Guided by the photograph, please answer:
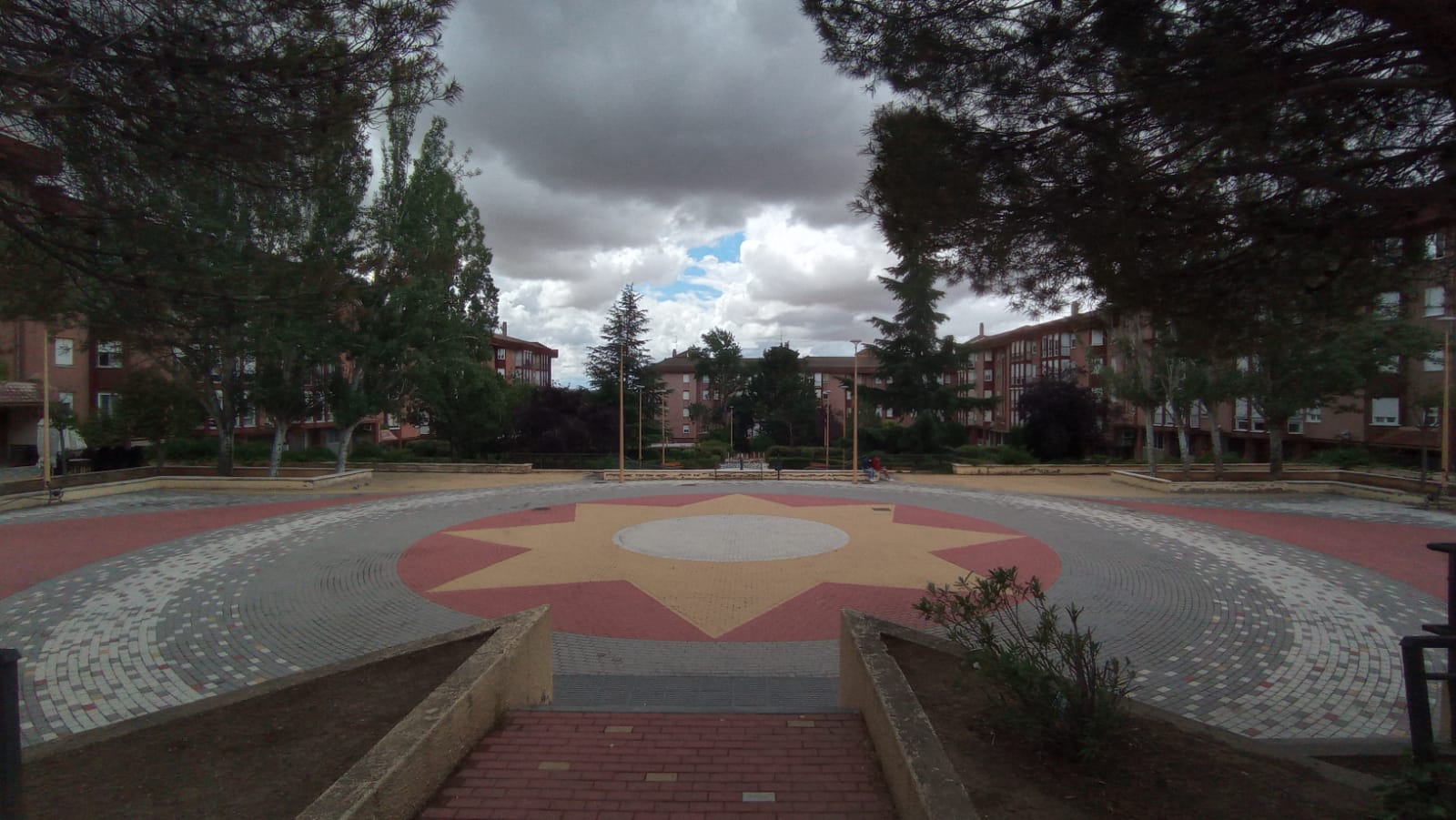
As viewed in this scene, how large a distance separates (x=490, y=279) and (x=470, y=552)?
82.3 ft

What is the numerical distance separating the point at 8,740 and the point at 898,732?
4318 mm

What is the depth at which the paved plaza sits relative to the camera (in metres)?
7.49

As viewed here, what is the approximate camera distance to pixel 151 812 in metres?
3.82

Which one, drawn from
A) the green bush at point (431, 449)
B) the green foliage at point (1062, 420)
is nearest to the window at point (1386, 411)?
the green foliage at point (1062, 420)

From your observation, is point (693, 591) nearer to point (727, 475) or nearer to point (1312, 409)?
point (727, 475)

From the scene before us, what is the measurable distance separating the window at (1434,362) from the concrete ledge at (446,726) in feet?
95.6

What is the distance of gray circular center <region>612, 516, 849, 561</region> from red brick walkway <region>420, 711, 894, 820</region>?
824cm

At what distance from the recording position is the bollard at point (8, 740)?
3023 millimetres

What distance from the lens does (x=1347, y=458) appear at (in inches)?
1083

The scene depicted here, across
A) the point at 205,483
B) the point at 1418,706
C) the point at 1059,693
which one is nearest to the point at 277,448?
the point at 205,483

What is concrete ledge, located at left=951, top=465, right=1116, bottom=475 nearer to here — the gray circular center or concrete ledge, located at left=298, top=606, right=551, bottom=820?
the gray circular center

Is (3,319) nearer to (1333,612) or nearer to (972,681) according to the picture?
(972,681)

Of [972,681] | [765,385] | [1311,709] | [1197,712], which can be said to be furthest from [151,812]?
[765,385]

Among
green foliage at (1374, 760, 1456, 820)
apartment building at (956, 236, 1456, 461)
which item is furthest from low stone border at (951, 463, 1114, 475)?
green foliage at (1374, 760, 1456, 820)
